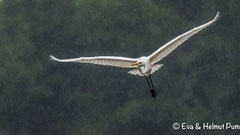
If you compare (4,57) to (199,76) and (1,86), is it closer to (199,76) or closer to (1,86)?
(1,86)

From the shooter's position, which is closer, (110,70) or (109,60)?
(109,60)

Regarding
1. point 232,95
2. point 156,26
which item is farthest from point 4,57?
point 232,95

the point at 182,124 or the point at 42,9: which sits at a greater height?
the point at 42,9

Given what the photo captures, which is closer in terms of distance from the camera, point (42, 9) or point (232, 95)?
point (232, 95)

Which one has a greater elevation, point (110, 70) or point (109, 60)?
point (110, 70)

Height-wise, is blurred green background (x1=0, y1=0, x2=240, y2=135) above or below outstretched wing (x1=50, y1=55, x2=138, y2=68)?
above

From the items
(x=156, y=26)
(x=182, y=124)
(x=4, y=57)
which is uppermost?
(x=156, y=26)

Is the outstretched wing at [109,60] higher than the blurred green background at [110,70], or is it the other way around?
the blurred green background at [110,70]

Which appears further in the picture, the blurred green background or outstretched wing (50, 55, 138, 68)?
the blurred green background
